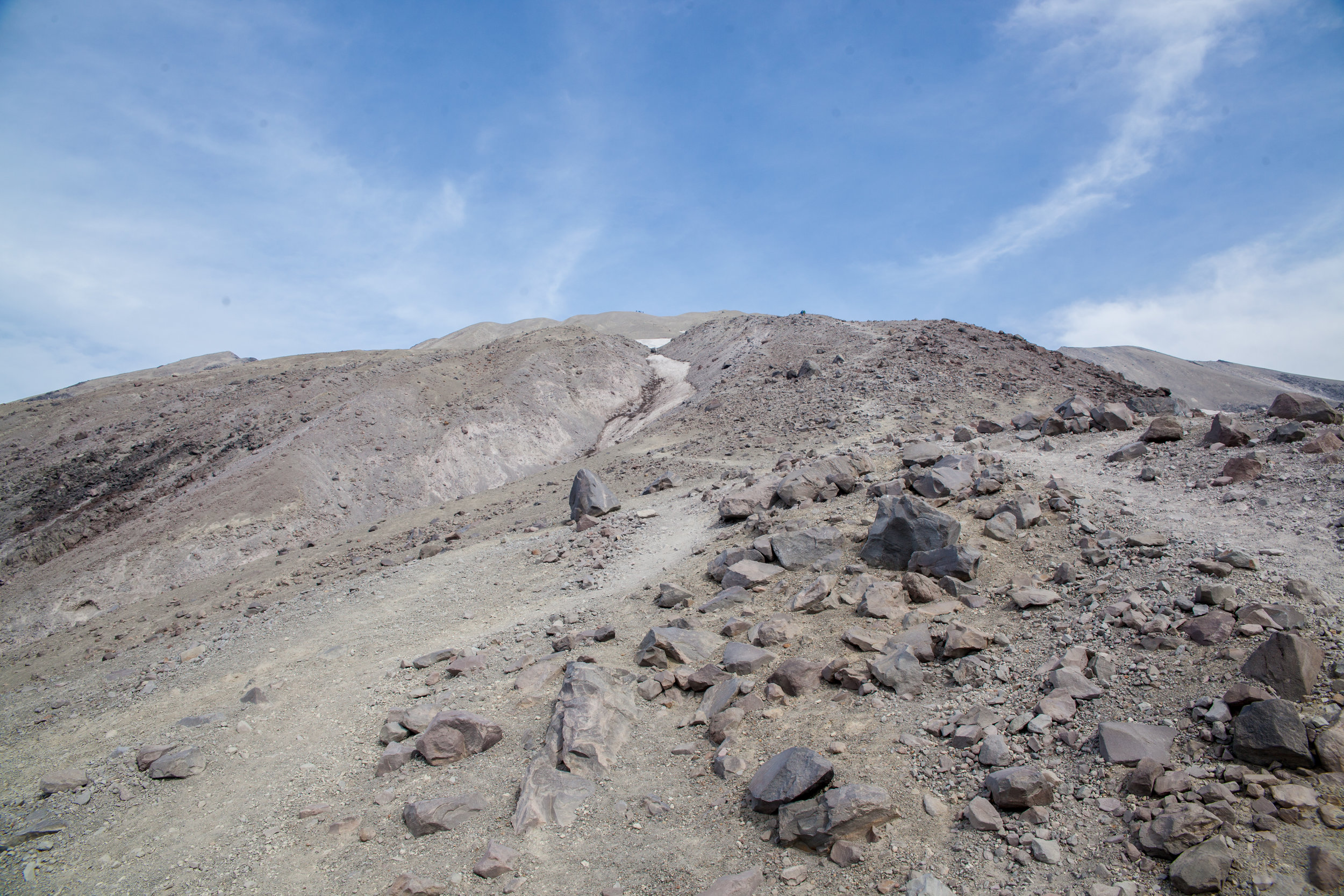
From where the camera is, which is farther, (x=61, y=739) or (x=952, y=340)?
(x=952, y=340)

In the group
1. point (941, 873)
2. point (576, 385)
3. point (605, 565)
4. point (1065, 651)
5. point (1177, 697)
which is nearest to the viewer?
point (941, 873)

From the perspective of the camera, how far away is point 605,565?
10.7m

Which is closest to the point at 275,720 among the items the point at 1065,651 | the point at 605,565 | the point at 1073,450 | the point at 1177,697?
the point at 605,565

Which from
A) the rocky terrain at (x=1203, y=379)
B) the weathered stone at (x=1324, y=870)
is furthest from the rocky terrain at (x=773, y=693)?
the rocky terrain at (x=1203, y=379)

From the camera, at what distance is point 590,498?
1347 cm

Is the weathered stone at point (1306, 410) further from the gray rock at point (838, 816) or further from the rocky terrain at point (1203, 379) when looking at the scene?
the rocky terrain at point (1203, 379)

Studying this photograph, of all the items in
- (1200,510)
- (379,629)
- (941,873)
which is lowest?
(941,873)

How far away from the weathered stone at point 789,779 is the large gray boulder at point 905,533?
363 cm

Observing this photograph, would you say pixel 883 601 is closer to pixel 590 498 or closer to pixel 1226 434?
pixel 1226 434

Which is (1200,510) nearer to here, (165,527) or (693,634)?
(693,634)

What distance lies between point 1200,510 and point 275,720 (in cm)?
1063

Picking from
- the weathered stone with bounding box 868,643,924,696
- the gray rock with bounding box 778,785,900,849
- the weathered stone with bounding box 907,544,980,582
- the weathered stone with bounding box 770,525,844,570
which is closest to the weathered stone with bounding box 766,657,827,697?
the weathered stone with bounding box 868,643,924,696

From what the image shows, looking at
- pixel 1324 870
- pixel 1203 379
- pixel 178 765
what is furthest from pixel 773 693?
pixel 1203 379

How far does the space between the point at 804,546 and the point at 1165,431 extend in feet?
18.5
